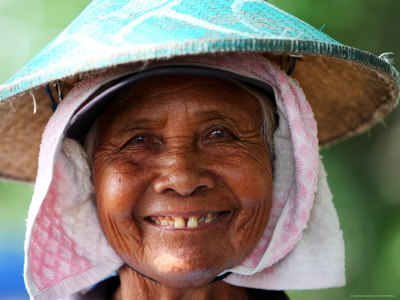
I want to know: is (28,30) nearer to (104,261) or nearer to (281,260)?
(104,261)

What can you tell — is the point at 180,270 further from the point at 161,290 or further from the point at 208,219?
the point at 161,290

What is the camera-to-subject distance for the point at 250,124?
182 cm

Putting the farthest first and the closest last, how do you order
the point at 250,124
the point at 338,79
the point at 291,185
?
the point at 338,79, the point at 291,185, the point at 250,124

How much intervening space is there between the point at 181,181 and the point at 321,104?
3.10 ft

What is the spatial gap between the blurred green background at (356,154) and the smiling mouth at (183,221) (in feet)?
6.76

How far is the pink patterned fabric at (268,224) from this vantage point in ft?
5.55

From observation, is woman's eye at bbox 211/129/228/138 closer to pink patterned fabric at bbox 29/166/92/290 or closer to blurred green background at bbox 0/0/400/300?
pink patterned fabric at bbox 29/166/92/290

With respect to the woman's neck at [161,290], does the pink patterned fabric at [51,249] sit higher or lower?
higher

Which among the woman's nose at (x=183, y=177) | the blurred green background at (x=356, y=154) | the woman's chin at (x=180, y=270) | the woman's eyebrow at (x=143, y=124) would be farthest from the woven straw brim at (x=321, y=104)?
the blurred green background at (x=356, y=154)

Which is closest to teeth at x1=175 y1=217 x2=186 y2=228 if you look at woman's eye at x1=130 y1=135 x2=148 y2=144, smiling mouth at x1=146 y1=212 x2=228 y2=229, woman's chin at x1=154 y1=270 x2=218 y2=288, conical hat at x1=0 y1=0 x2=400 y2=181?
smiling mouth at x1=146 y1=212 x2=228 y2=229

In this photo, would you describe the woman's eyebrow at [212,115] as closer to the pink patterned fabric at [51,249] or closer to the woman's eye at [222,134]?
the woman's eye at [222,134]

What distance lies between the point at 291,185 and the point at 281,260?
0.31 meters

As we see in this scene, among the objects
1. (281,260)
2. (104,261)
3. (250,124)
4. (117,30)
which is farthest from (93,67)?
(281,260)

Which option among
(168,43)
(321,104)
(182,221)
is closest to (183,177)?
(182,221)
